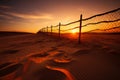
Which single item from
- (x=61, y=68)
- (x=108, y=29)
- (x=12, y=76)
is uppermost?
(x=108, y=29)

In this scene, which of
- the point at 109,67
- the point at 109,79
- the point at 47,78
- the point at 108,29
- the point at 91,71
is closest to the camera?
the point at 109,79

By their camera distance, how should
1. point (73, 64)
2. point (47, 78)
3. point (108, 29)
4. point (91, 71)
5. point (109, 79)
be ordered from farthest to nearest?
point (108, 29) < point (73, 64) < point (91, 71) < point (47, 78) < point (109, 79)

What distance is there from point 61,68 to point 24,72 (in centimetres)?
74

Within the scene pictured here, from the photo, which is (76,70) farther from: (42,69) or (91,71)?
(42,69)

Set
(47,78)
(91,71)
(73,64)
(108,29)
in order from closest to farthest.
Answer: (47,78), (91,71), (73,64), (108,29)

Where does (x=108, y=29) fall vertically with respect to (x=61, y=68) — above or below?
above

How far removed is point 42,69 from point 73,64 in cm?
66

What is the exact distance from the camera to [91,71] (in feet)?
5.05

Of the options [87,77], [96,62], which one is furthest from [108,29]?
[87,77]

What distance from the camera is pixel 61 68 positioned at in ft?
5.56

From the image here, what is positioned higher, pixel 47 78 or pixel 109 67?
pixel 109 67

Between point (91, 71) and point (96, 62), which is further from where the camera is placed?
point (96, 62)

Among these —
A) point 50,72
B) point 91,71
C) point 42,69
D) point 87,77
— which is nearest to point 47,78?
point 50,72

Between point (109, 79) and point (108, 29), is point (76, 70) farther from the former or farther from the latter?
point (108, 29)
